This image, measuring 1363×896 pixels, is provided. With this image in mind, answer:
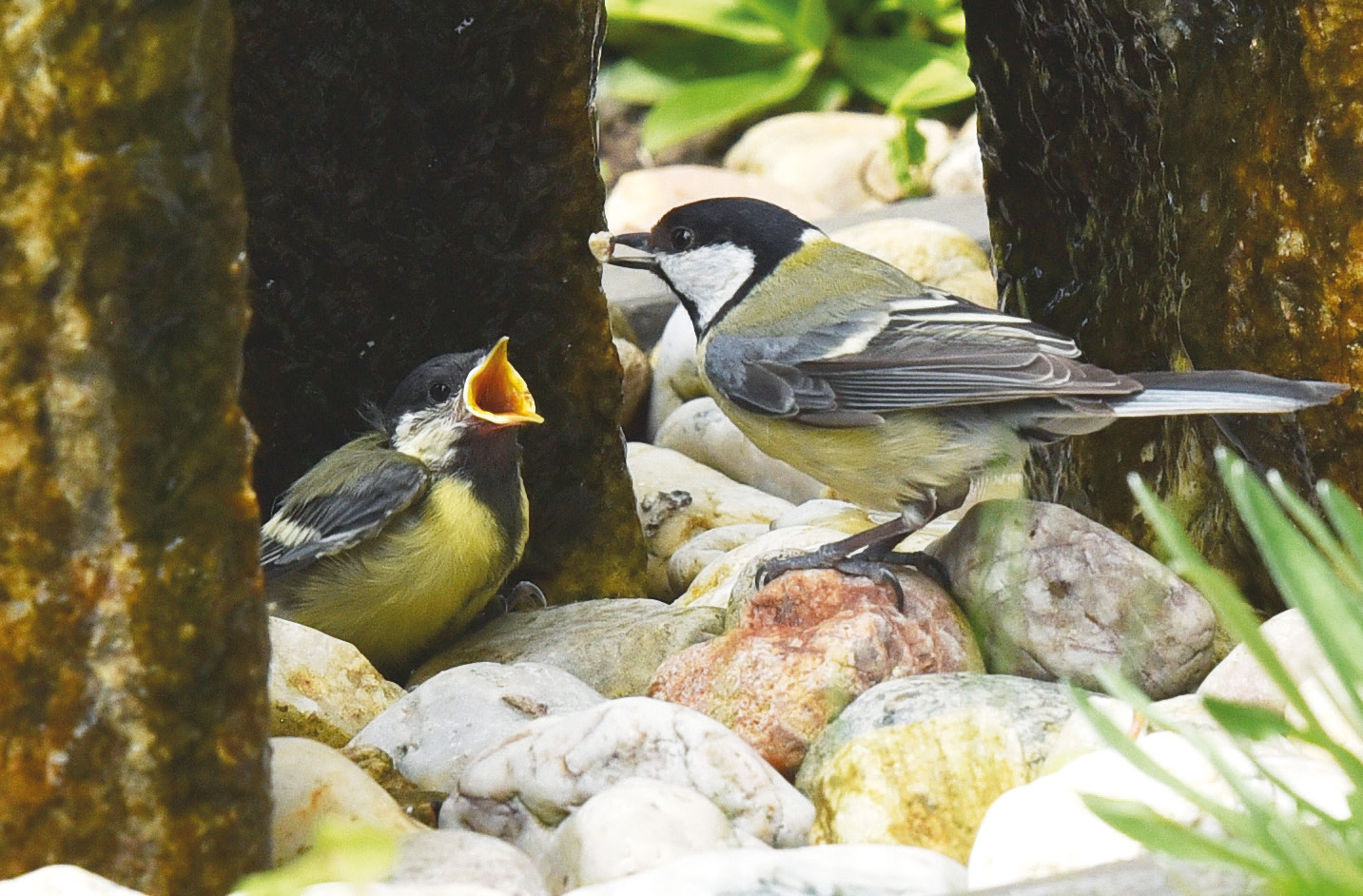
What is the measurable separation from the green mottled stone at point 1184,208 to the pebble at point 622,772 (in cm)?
141

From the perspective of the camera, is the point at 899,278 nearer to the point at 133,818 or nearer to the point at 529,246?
the point at 529,246

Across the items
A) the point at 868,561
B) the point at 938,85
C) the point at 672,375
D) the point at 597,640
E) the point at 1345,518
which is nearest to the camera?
the point at 1345,518

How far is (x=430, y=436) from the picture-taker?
3836 mm

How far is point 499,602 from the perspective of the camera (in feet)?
13.5

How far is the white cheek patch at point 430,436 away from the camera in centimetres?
379

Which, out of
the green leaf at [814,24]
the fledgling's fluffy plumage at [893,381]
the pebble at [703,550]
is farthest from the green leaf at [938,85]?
the fledgling's fluffy plumage at [893,381]

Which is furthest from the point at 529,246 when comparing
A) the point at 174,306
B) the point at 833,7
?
the point at 833,7

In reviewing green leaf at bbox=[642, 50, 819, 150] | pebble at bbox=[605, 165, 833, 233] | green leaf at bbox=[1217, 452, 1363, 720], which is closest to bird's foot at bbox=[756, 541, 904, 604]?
green leaf at bbox=[1217, 452, 1363, 720]

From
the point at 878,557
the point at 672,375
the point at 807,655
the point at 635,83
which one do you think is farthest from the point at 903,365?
the point at 635,83

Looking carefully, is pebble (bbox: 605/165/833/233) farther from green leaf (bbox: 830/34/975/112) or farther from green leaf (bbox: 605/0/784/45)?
green leaf (bbox: 605/0/784/45)

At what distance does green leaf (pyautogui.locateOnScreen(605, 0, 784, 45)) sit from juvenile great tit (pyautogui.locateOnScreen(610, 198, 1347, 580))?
196 inches

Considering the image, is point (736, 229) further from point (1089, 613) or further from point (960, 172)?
point (960, 172)

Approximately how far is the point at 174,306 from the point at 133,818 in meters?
0.60

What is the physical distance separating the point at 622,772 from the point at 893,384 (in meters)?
1.32
